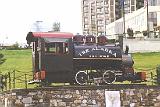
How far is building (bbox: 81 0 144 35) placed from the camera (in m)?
171

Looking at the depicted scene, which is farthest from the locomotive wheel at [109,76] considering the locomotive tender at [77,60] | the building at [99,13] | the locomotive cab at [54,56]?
the building at [99,13]

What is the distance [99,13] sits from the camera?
184875mm

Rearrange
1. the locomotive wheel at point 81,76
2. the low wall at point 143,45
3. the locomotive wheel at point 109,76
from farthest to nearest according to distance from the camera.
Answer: the low wall at point 143,45, the locomotive wheel at point 109,76, the locomotive wheel at point 81,76

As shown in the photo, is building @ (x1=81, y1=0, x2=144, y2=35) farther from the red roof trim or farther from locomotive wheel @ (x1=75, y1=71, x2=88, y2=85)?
locomotive wheel @ (x1=75, y1=71, x2=88, y2=85)

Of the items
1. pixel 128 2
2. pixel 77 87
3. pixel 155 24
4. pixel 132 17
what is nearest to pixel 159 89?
pixel 77 87

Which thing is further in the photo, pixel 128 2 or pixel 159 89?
pixel 128 2

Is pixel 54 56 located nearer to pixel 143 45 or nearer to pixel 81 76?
pixel 81 76

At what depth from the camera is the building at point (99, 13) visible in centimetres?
17119

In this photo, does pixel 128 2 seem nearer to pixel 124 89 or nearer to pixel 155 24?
pixel 155 24

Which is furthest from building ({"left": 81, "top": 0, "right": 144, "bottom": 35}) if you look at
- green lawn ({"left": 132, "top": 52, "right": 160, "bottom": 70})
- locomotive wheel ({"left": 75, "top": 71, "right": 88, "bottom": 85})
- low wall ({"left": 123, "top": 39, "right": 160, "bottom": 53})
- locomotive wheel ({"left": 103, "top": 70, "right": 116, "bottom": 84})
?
locomotive wheel ({"left": 75, "top": 71, "right": 88, "bottom": 85})

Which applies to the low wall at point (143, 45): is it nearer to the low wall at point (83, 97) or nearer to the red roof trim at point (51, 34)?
the low wall at point (83, 97)

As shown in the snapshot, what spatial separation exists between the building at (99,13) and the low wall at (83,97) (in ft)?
413

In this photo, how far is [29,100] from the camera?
111 ft

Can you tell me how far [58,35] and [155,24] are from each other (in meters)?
73.6
